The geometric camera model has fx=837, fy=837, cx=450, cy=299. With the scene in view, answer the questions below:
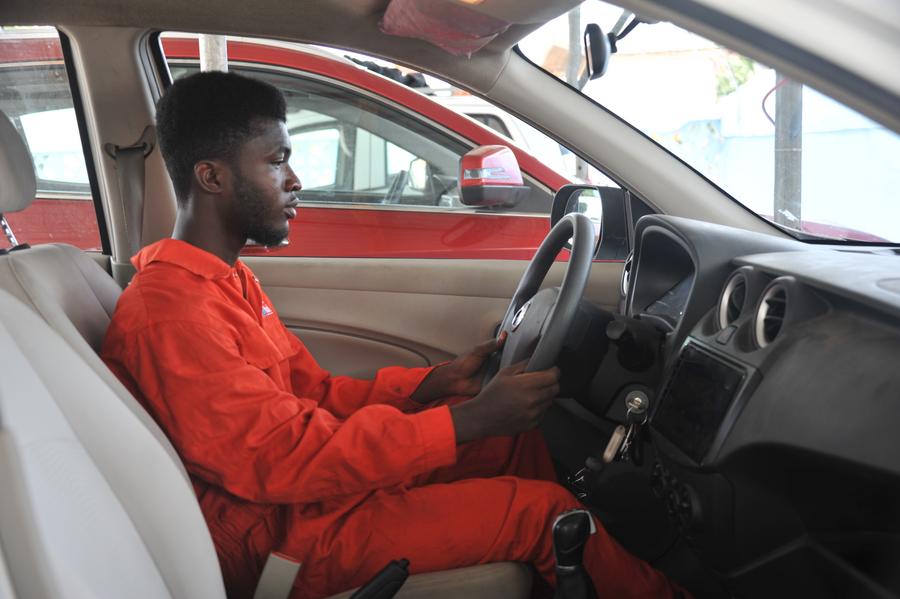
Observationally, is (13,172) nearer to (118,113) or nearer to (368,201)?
(118,113)

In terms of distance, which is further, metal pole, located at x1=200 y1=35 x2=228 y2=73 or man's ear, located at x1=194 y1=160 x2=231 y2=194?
metal pole, located at x1=200 y1=35 x2=228 y2=73

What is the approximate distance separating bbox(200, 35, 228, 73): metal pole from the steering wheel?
1.29m

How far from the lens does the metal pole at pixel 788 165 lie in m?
1.70

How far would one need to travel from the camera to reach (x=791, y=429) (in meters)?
1.12

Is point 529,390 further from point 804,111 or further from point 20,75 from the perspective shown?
point 20,75

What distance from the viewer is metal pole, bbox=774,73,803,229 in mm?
1700

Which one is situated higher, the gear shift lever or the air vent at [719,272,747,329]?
the air vent at [719,272,747,329]

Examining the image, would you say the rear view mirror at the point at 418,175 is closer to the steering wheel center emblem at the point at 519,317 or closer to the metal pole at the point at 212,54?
the metal pole at the point at 212,54

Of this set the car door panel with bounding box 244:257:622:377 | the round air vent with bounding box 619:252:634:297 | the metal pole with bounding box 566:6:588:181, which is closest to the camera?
the round air vent with bounding box 619:252:634:297

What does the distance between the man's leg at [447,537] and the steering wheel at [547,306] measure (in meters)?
0.25

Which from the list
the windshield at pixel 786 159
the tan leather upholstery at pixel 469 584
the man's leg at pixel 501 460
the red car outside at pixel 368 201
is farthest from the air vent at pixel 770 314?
the red car outside at pixel 368 201

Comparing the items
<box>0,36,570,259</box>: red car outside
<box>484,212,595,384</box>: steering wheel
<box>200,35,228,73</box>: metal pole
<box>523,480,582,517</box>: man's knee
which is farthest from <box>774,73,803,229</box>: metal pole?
<box>200,35,228,73</box>: metal pole

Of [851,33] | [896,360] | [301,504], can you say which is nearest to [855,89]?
[851,33]

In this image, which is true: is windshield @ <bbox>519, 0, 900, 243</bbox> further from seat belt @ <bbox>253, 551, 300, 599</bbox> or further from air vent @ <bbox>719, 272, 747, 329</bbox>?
seat belt @ <bbox>253, 551, 300, 599</bbox>
